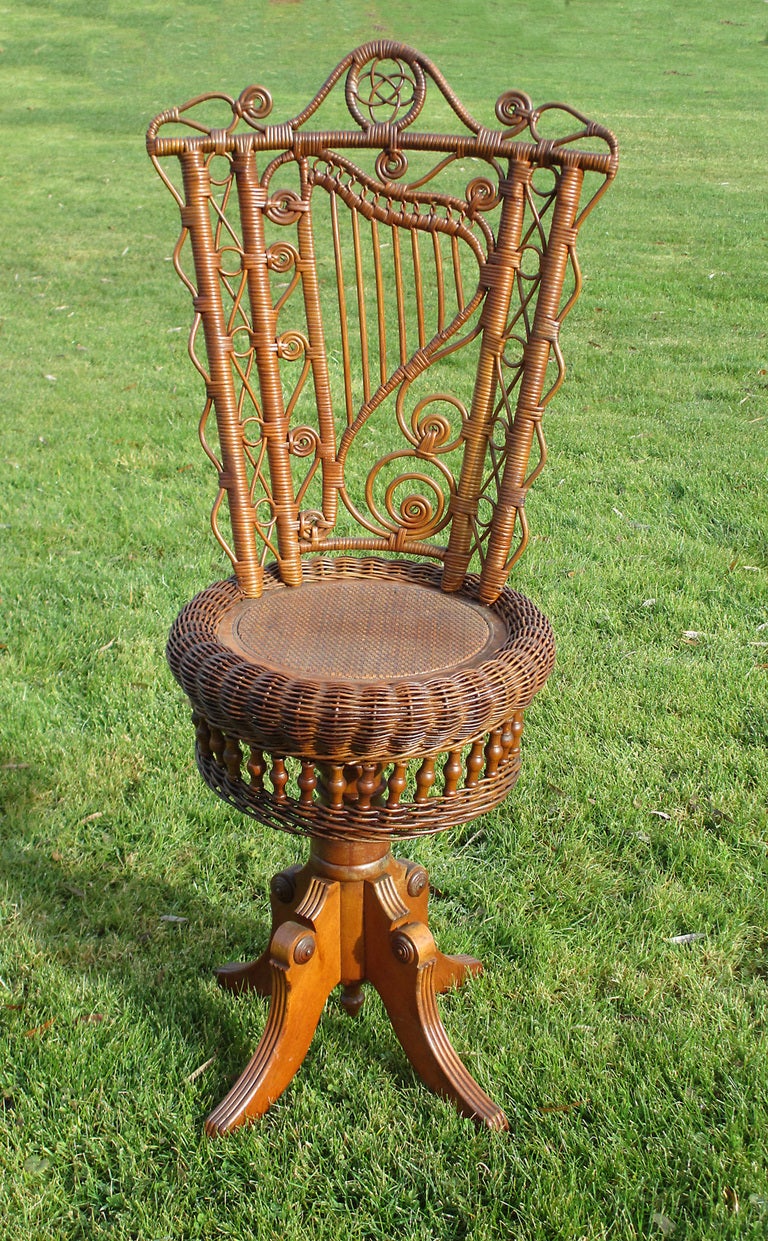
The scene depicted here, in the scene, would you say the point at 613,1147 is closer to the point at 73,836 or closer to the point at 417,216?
the point at 73,836

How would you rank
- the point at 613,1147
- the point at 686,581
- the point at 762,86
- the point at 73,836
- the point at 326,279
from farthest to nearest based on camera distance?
the point at 762,86
the point at 326,279
the point at 686,581
the point at 73,836
the point at 613,1147

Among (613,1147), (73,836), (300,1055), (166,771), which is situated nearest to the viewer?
(613,1147)

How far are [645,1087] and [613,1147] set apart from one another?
160 mm

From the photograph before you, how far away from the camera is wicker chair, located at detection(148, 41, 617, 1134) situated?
188 cm

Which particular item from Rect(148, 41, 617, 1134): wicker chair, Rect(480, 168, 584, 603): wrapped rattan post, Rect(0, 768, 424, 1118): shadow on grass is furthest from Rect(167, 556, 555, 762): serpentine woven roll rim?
Rect(0, 768, 424, 1118): shadow on grass

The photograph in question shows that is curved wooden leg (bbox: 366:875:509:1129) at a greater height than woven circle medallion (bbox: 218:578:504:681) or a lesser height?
lesser

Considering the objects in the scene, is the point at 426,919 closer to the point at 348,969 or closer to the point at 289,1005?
the point at 348,969

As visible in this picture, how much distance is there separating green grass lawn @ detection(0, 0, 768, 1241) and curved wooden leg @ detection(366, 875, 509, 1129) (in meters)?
0.05

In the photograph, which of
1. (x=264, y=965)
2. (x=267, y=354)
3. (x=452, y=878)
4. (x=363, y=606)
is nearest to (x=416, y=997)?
(x=264, y=965)

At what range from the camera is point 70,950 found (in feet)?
8.36

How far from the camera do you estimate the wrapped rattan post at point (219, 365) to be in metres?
2.08

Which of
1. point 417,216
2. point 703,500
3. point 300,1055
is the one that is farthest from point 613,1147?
point 703,500

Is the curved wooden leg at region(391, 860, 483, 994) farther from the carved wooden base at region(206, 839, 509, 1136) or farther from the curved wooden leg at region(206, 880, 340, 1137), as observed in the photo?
the curved wooden leg at region(206, 880, 340, 1137)

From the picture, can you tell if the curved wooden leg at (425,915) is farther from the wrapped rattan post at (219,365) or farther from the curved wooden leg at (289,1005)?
the wrapped rattan post at (219,365)
